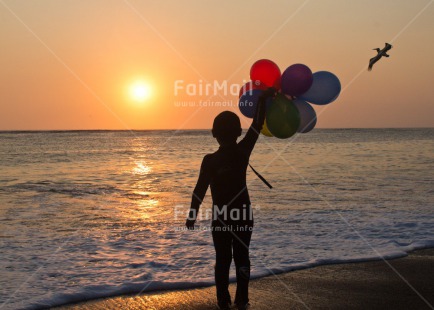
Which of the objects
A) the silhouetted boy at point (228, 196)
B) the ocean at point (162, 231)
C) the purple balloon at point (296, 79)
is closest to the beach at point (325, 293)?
the ocean at point (162, 231)

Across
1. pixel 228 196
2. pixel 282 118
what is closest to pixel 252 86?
pixel 282 118

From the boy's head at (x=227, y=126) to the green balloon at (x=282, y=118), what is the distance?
1.48ft

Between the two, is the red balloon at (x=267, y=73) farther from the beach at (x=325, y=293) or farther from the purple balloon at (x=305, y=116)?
the beach at (x=325, y=293)

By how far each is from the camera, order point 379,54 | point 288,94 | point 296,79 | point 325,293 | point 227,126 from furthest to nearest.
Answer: point 379,54
point 325,293
point 288,94
point 296,79
point 227,126

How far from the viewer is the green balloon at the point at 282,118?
478cm

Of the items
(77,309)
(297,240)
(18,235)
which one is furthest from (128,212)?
(77,309)

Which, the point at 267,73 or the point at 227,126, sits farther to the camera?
the point at 267,73

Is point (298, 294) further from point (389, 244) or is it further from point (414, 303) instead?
point (389, 244)

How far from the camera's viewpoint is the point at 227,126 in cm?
444

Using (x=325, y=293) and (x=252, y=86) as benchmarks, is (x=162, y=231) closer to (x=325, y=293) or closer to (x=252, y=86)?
(x=325, y=293)

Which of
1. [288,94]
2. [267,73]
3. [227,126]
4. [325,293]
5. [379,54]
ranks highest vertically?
[379,54]

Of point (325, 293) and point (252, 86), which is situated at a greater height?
point (252, 86)

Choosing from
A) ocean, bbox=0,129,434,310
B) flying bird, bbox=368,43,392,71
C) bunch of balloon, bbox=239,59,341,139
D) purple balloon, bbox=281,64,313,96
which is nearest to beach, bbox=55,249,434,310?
ocean, bbox=0,129,434,310

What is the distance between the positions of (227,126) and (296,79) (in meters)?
0.91
